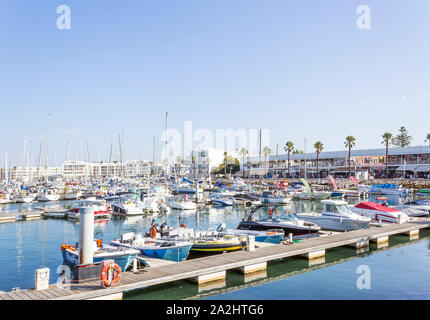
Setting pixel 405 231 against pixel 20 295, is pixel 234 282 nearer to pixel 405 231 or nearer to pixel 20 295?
pixel 20 295

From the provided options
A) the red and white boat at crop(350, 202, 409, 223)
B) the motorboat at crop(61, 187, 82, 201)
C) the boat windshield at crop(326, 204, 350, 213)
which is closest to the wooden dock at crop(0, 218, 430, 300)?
the boat windshield at crop(326, 204, 350, 213)

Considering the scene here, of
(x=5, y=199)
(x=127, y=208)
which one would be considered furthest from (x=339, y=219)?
(x=5, y=199)

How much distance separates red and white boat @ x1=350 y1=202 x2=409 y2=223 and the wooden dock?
344 centimetres

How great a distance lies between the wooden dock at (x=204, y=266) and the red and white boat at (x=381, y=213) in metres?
3.44

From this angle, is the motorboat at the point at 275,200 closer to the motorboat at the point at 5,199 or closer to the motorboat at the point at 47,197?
the motorboat at the point at 47,197

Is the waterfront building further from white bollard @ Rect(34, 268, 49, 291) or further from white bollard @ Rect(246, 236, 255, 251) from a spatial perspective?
white bollard @ Rect(34, 268, 49, 291)

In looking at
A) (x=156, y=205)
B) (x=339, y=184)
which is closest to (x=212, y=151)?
(x=339, y=184)

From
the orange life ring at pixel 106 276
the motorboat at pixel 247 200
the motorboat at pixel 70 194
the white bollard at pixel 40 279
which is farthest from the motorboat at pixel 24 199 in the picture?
the orange life ring at pixel 106 276

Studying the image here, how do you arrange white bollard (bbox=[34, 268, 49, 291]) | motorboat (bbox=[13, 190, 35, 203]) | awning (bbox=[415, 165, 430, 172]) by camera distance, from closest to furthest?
white bollard (bbox=[34, 268, 49, 291])
motorboat (bbox=[13, 190, 35, 203])
awning (bbox=[415, 165, 430, 172])

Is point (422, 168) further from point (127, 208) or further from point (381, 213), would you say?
point (127, 208)

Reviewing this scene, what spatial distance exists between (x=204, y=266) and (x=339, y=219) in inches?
645

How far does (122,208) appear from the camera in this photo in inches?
1817

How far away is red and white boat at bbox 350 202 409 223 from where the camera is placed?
1320 inches
